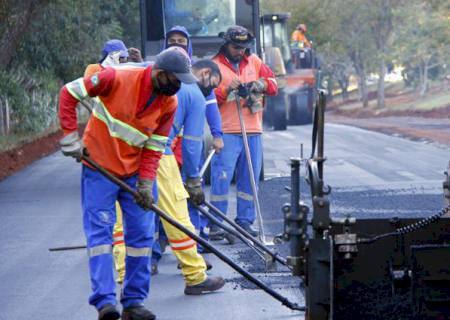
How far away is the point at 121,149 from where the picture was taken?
8125 mm

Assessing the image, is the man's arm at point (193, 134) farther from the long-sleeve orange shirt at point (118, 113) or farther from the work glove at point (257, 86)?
the work glove at point (257, 86)

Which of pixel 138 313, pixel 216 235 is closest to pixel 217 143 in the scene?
pixel 216 235

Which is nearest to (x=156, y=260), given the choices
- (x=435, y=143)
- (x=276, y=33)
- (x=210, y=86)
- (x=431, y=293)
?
(x=210, y=86)

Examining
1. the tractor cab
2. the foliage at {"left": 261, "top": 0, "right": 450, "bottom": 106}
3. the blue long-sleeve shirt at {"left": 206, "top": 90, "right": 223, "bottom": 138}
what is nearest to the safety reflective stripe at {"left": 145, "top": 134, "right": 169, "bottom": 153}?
the blue long-sleeve shirt at {"left": 206, "top": 90, "right": 223, "bottom": 138}

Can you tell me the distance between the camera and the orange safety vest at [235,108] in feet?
40.8

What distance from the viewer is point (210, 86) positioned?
37.0 feet

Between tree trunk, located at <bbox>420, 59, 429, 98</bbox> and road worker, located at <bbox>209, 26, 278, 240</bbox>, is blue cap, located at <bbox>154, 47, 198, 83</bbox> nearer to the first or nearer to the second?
road worker, located at <bbox>209, 26, 278, 240</bbox>

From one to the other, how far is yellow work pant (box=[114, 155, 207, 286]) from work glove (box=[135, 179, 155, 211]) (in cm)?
136

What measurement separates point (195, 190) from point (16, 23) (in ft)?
49.4

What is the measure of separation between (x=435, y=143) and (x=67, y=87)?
19.6 m

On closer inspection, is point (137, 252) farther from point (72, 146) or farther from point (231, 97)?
point (231, 97)

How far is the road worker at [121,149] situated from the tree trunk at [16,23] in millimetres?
15652

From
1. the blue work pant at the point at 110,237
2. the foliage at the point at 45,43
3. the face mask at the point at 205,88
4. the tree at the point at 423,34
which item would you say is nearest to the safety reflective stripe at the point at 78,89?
the blue work pant at the point at 110,237

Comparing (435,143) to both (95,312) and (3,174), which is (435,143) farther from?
(95,312)
